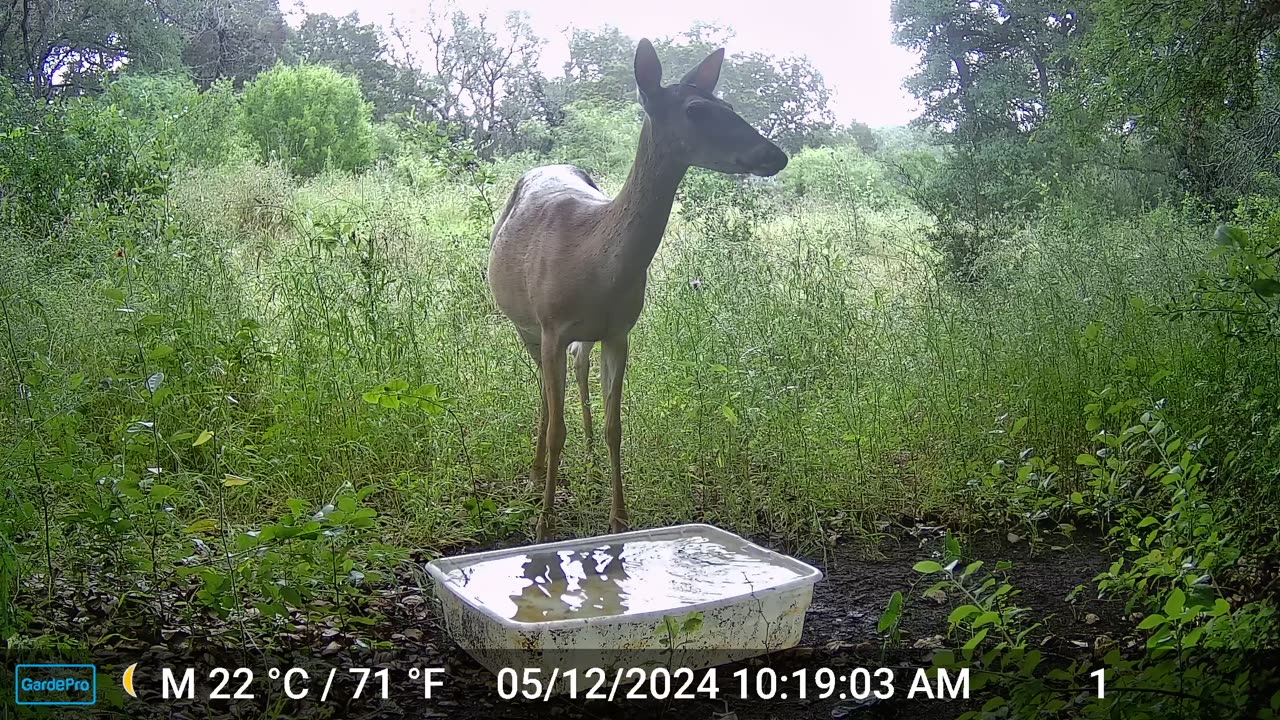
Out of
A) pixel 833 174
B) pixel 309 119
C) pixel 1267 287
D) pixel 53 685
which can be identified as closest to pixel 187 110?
pixel 309 119

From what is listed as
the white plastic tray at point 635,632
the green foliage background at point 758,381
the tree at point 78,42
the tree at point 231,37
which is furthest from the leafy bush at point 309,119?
the white plastic tray at point 635,632

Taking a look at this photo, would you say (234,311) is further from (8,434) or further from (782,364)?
(782,364)

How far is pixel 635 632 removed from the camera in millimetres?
2223

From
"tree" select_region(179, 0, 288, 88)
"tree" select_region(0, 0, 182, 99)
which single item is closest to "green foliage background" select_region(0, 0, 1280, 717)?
"tree" select_region(0, 0, 182, 99)

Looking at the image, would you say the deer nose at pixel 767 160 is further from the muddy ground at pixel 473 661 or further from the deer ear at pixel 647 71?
the muddy ground at pixel 473 661

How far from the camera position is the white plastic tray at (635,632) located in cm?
216

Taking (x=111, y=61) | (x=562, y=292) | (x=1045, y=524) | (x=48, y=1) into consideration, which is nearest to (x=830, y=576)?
(x=1045, y=524)

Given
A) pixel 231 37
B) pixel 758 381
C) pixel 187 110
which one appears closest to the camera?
pixel 758 381

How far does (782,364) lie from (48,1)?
6729 mm

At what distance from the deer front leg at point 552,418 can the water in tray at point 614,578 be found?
1.42 feet

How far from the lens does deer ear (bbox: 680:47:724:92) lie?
9.84 feet

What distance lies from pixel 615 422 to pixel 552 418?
0.66 ft

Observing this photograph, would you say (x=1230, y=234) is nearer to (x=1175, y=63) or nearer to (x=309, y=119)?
(x=1175, y=63)

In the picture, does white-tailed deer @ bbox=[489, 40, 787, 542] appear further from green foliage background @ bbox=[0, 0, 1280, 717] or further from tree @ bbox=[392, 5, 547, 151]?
tree @ bbox=[392, 5, 547, 151]
